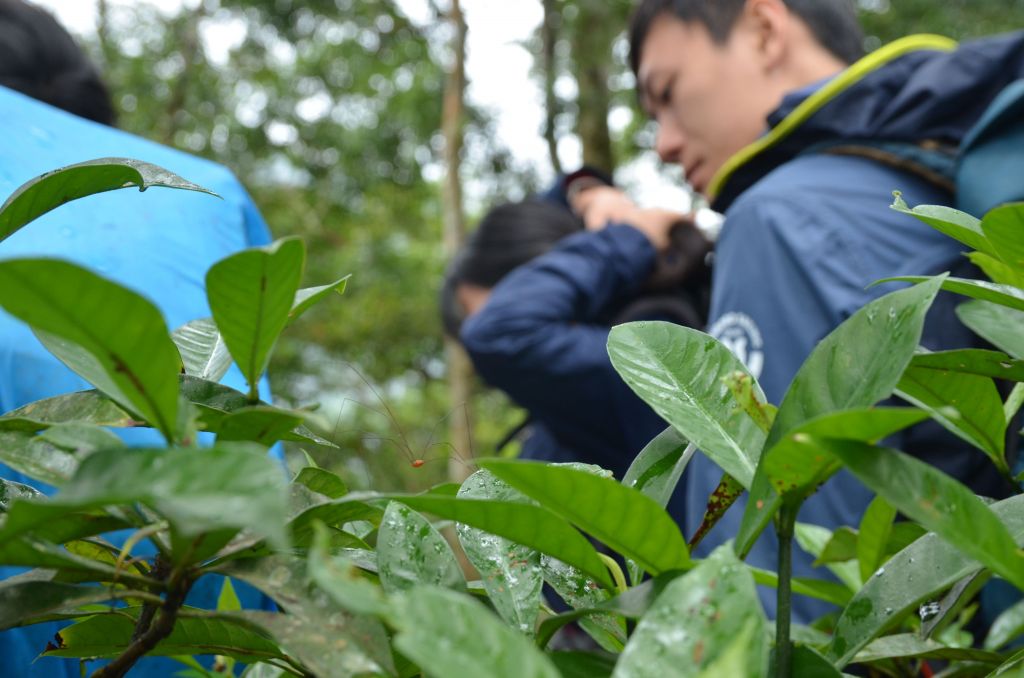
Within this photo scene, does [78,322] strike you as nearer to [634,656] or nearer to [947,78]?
[634,656]

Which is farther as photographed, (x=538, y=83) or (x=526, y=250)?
(x=538, y=83)

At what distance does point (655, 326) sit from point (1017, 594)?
0.86 m

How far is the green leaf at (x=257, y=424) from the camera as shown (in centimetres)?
38

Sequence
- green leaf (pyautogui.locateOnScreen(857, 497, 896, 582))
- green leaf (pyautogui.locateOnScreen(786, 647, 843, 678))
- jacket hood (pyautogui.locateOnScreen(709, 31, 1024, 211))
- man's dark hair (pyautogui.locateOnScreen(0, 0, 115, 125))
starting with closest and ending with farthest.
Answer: green leaf (pyautogui.locateOnScreen(786, 647, 843, 678))
green leaf (pyautogui.locateOnScreen(857, 497, 896, 582))
man's dark hair (pyautogui.locateOnScreen(0, 0, 115, 125))
jacket hood (pyautogui.locateOnScreen(709, 31, 1024, 211))

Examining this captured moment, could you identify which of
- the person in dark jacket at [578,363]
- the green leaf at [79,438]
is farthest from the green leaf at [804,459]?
the person in dark jacket at [578,363]

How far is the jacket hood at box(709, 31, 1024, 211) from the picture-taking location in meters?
1.56

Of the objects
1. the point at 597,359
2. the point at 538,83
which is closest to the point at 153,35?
the point at 538,83

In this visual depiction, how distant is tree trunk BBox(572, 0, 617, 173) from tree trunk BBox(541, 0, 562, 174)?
14cm

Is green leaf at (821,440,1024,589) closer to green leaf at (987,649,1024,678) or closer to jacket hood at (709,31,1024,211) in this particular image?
green leaf at (987,649,1024,678)

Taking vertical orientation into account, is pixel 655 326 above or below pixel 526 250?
above

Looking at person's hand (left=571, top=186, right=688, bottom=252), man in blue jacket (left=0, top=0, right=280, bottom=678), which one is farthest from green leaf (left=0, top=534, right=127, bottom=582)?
person's hand (left=571, top=186, right=688, bottom=252)

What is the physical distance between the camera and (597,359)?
2143mm

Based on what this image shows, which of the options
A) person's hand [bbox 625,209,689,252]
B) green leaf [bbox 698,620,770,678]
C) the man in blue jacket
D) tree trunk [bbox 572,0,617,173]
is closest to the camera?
green leaf [bbox 698,620,770,678]

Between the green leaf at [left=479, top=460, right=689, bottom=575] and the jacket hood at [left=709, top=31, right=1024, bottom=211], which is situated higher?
the green leaf at [left=479, top=460, right=689, bottom=575]
